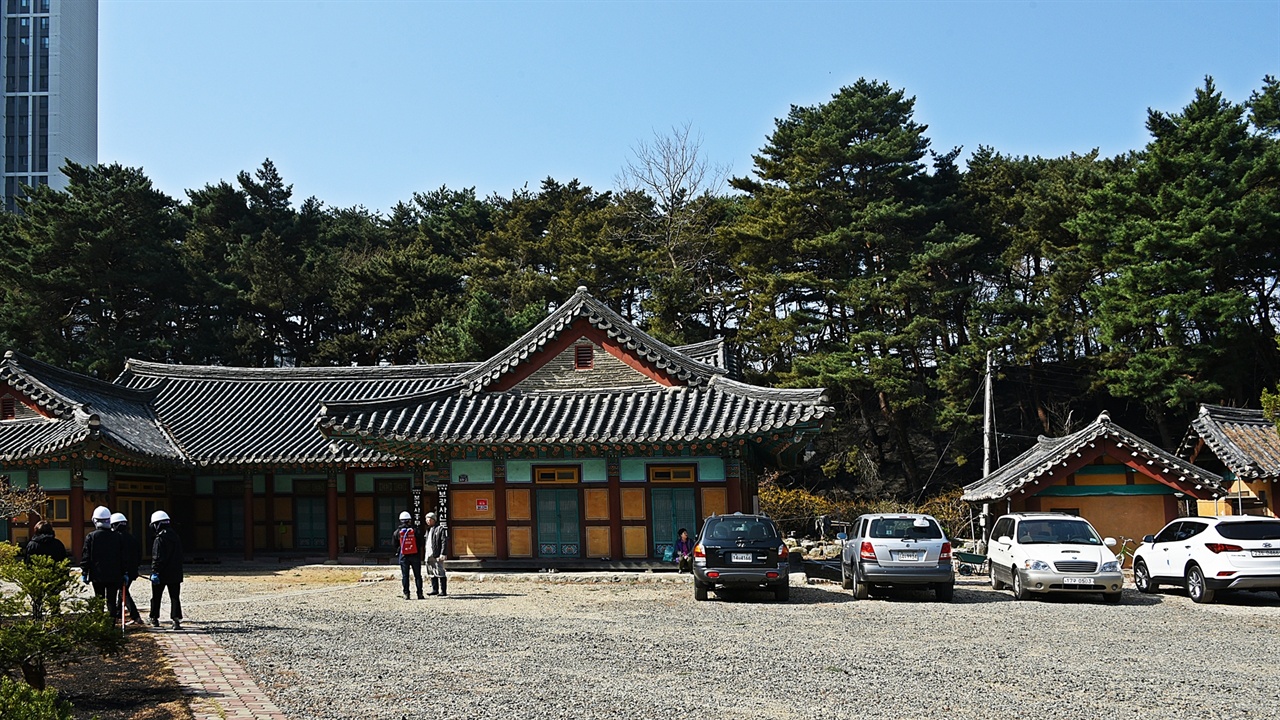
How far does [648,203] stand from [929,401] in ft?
62.0

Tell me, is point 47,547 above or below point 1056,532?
above

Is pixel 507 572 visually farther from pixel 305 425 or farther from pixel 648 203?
pixel 648 203

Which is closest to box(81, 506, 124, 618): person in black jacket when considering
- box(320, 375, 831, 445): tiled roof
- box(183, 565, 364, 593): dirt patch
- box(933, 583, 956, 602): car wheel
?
box(183, 565, 364, 593): dirt patch

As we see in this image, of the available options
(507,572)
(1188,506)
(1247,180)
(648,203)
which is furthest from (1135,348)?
(507,572)

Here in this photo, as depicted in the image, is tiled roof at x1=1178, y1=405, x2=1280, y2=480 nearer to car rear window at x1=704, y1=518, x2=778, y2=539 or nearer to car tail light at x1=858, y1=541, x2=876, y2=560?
car tail light at x1=858, y1=541, x2=876, y2=560

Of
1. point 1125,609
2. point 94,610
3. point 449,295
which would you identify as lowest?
point 1125,609

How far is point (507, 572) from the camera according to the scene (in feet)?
85.0

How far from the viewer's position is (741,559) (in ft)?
65.2

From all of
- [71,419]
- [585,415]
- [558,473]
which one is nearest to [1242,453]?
[585,415]

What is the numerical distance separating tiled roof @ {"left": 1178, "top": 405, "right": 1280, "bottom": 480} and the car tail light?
1393 cm

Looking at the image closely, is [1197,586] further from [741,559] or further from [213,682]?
[213,682]

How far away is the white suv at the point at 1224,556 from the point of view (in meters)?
19.2

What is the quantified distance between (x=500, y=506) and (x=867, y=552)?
9930mm

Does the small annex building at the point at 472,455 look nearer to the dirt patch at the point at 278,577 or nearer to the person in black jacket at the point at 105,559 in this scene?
the dirt patch at the point at 278,577
